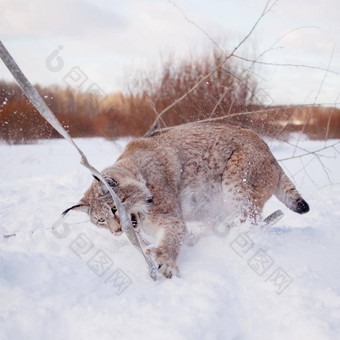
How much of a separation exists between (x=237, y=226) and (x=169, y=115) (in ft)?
20.9

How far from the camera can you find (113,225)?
9.96 feet

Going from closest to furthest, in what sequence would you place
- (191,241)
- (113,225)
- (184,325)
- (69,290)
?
(184,325) < (69,290) < (113,225) < (191,241)

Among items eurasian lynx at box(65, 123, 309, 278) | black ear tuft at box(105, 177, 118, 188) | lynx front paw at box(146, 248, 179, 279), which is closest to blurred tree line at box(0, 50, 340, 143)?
eurasian lynx at box(65, 123, 309, 278)

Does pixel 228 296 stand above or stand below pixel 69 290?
above

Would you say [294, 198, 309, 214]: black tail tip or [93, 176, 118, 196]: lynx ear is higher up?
[294, 198, 309, 214]: black tail tip

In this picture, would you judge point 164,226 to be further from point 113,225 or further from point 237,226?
point 237,226

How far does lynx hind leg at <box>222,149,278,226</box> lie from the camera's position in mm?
3543

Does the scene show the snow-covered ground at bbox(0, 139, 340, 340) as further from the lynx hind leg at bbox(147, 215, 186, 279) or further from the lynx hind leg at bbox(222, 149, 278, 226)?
the lynx hind leg at bbox(222, 149, 278, 226)

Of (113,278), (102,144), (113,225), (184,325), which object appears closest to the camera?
(184,325)

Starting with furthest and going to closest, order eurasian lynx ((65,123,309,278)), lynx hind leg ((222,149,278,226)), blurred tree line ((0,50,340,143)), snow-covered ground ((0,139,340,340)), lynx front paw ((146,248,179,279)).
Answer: blurred tree line ((0,50,340,143))
lynx hind leg ((222,149,278,226))
eurasian lynx ((65,123,309,278))
lynx front paw ((146,248,179,279))
snow-covered ground ((0,139,340,340))

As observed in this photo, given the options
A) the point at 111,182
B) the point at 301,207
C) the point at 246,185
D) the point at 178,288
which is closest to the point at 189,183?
the point at 246,185

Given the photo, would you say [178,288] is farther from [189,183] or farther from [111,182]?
[189,183]

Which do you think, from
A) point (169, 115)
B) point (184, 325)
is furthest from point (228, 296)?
point (169, 115)

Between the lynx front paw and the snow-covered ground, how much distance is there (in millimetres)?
91
